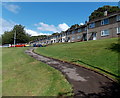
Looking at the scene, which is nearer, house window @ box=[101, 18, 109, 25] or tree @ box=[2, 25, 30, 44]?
house window @ box=[101, 18, 109, 25]

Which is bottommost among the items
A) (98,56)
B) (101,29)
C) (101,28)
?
(98,56)

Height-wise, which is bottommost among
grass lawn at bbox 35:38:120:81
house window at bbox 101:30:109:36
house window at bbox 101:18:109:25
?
grass lawn at bbox 35:38:120:81

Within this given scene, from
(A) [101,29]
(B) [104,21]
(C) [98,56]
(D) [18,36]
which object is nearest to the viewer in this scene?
(C) [98,56]

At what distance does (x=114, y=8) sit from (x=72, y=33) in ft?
102

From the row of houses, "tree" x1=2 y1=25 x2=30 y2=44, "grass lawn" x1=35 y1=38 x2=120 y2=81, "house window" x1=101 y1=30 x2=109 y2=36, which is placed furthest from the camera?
"tree" x1=2 y1=25 x2=30 y2=44

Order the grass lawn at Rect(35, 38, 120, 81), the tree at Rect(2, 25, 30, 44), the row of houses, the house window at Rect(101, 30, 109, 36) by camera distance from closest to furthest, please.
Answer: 1. the grass lawn at Rect(35, 38, 120, 81)
2. the row of houses
3. the house window at Rect(101, 30, 109, 36)
4. the tree at Rect(2, 25, 30, 44)

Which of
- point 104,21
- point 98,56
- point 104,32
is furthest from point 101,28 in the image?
point 98,56

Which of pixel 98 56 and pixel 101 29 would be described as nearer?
pixel 98 56

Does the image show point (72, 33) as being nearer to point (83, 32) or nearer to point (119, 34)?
point (83, 32)

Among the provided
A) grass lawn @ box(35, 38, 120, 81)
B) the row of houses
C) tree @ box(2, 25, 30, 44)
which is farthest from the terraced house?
tree @ box(2, 25, 30, 44)

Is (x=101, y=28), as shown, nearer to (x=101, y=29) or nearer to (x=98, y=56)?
(x=101, y=29)

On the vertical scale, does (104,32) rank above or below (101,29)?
below

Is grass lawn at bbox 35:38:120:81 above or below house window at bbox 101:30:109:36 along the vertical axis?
below

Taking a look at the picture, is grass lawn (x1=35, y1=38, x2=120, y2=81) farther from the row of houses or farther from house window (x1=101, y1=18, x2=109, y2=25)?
house window (x1=101, y1=18, x2=109, y2=25)
